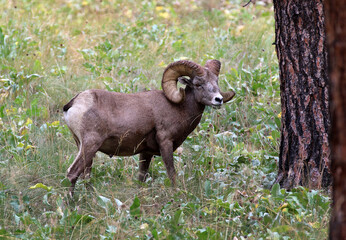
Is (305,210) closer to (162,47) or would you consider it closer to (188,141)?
(188,141)

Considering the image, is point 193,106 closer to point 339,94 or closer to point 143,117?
point 143,117

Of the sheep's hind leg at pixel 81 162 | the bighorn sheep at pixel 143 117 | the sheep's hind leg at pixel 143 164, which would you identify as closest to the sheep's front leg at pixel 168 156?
the bighorn sheep at pixel 143 117

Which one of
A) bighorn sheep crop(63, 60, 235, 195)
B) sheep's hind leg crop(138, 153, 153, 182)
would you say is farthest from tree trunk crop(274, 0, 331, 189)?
sheep's hind leg crop(138, 153, 153, 182)

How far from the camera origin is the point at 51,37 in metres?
11.1

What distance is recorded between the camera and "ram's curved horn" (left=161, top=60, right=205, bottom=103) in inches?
267

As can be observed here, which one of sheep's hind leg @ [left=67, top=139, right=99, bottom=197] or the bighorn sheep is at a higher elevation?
the bighorn sheep

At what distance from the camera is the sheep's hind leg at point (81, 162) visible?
20.3 ft

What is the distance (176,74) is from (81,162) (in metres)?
1.60

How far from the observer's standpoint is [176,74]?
6902 mm

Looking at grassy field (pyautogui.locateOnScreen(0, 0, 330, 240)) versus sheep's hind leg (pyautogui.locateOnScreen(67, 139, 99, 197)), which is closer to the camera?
grassy field (pyautogui.locateOnScreen(0, 0, 330, 240))

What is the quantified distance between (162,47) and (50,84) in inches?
105

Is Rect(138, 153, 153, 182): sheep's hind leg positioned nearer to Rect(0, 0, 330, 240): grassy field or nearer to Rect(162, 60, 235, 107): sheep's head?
Rect(0, 0, 330, 240): grassy field

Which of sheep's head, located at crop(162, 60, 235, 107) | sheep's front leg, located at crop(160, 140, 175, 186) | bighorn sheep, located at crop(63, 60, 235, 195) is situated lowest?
sheep's front leg, located at crop(160, 140, 175, 186)

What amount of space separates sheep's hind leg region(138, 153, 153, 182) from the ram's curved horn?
0.79 meters
